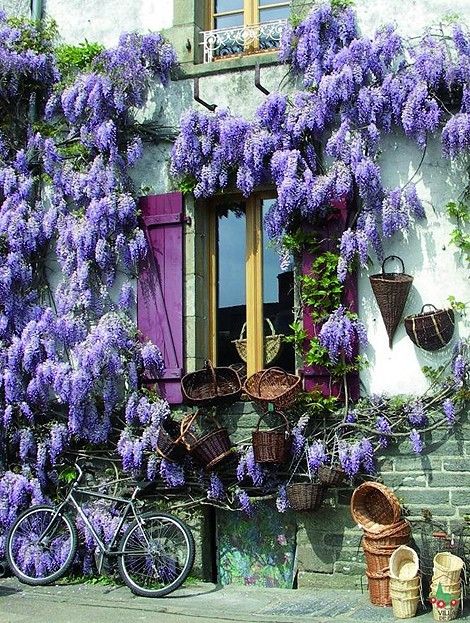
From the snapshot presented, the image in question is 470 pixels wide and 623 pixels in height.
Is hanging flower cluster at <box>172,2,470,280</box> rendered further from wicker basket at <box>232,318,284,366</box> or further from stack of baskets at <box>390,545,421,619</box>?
stack of baskets at <box>390,545,421,619</box>

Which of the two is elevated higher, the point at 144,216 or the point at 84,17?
the point at 84,17

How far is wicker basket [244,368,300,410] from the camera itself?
6930mm

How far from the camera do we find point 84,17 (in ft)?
28.0

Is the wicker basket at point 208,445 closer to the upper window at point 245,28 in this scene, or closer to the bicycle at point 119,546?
the bicycle at point 119,546

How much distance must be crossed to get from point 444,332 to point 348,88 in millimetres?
2100

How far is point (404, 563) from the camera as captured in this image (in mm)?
6379

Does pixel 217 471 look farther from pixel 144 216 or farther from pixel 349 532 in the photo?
pixel 144 216

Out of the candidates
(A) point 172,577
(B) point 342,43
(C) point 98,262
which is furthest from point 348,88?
(A) point 172,577

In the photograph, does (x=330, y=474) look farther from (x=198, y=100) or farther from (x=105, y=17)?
(x=105, y=17)

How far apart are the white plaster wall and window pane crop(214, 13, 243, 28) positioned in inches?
17.0

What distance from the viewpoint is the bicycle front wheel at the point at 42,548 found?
716cm

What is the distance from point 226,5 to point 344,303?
3091mm

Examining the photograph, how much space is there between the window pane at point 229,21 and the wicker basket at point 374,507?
4.26 m

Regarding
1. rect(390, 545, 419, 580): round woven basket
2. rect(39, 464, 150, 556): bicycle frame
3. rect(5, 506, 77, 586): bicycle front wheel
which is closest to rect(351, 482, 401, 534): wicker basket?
rect(390, 545, 419, 580): round woven basket
